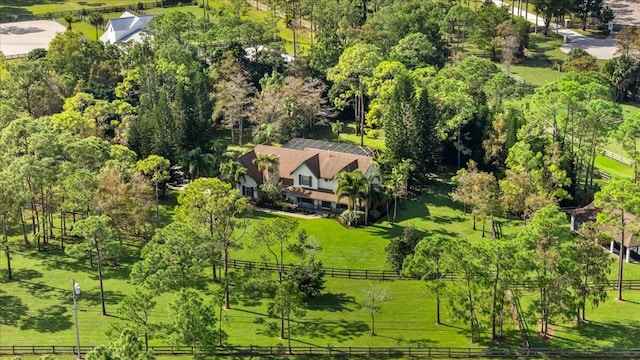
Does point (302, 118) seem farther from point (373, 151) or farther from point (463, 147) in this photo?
point (463, 147)

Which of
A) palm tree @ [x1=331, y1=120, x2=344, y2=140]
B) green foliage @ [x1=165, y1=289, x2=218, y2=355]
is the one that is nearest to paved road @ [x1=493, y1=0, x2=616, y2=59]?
palm tree @ [x1=331, y1=120, x2=344, y2=140]

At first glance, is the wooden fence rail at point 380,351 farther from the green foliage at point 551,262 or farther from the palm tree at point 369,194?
the palm tree at point 369,194

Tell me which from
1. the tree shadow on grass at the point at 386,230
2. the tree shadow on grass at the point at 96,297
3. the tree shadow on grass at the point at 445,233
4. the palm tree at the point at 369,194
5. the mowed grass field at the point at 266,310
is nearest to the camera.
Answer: the mowed grass field at the point at 266,310

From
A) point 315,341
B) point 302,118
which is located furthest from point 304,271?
point 302,118

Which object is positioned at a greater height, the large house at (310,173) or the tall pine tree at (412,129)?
the tall pine tree at (412,129)

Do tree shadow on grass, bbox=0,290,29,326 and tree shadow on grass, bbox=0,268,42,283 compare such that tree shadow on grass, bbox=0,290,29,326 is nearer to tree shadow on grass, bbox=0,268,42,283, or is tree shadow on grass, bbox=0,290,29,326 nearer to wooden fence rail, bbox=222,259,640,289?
tree shadow on grass, bbox=0,268,42,283

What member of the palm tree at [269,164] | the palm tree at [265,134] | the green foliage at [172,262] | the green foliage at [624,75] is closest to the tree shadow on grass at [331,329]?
the green foliage at [172,262]

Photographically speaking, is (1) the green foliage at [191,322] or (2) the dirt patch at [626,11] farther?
(2) the dirt patch at [626,11]
